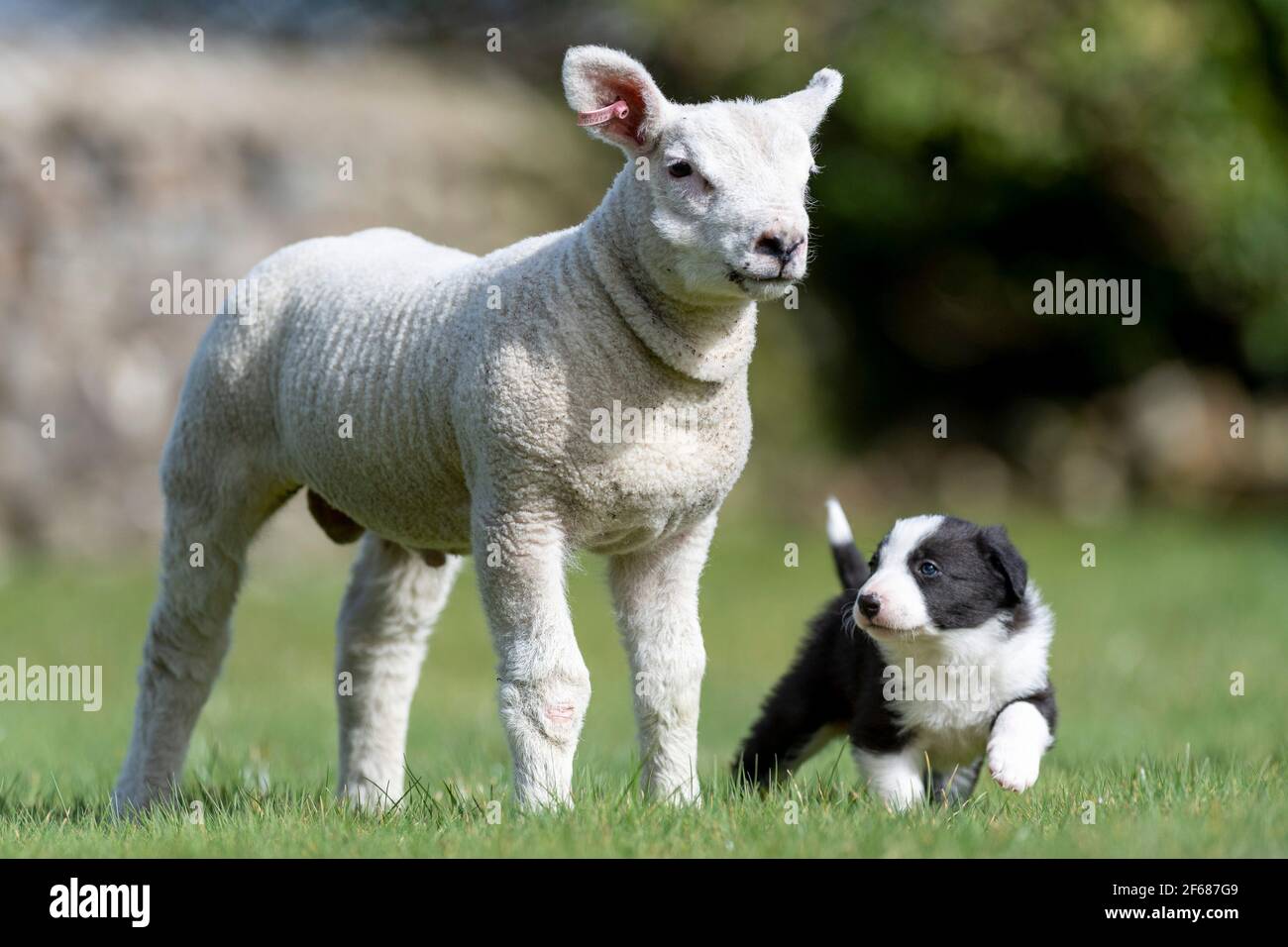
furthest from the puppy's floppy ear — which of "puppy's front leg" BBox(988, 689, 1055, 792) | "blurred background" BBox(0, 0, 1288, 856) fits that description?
"blurred background" BBox(0, 0, 1288, 856)

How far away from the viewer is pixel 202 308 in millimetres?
12500

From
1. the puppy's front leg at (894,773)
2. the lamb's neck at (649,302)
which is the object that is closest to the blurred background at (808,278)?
the puppy's front leg at (894,773)

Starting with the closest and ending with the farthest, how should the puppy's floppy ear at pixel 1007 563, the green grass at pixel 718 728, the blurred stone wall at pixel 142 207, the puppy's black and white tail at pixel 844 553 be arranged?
the green grass at pixel 718 728 → the puppy's floppy ear at pixel 1007 563 → the puppy's black and white tail at pixel 844 553 → the blurred stone wall at pixel 142 207

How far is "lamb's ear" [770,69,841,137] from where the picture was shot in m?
4.75

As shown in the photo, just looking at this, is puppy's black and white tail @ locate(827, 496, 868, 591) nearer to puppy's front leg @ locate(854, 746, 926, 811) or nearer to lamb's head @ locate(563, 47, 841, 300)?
puppy's front leg @ locate(854, 746, 926, 811)

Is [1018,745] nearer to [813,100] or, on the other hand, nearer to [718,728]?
[813,100]

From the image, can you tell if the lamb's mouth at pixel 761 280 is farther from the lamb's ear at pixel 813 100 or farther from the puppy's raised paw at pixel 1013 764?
the puppy's raised paw at pixel 1013 764

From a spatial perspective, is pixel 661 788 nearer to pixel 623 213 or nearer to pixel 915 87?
pixel 623 213

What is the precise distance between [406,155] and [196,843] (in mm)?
10527

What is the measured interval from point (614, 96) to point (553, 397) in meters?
0.89

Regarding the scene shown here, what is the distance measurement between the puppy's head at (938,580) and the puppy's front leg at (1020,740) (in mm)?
295

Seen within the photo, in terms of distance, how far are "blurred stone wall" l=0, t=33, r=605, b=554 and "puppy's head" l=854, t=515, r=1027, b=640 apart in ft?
29.2

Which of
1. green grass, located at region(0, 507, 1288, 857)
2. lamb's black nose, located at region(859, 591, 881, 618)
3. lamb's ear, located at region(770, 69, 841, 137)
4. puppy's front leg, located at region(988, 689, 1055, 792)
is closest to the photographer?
green grass, located at region(0, 507, 1288, 857)

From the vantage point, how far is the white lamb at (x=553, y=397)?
14.8 feet
